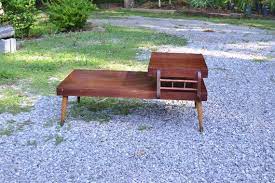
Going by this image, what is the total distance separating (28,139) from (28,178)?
81 centimetres

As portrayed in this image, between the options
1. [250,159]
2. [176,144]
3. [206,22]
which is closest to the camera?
[250,159]

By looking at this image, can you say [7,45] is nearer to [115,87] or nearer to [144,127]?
[115,87]

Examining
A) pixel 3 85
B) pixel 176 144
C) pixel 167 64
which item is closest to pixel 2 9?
pixel 3 85

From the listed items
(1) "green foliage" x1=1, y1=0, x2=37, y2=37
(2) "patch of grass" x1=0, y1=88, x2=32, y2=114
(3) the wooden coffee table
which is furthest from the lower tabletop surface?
(1) "green foliage" x1=1, y1=0, x2=37, y2=37

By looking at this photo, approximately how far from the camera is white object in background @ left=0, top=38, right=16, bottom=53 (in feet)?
26.5

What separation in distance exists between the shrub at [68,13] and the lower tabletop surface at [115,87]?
5530mm

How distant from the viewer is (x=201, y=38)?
10250 mm

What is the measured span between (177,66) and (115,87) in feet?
2.14

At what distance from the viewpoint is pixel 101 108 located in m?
4.93

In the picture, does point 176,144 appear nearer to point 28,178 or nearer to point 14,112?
point 28,178

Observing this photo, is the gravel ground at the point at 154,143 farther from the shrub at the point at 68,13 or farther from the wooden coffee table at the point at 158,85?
the shrub at the point at 68,13

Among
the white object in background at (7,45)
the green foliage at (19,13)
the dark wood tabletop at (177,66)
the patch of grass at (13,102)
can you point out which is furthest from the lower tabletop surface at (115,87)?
the green foliage at (19,13)

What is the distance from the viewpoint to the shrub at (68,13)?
33.4 feet

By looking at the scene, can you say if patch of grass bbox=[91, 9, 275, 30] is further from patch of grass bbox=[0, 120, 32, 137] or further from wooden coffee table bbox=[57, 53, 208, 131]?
patch of grass bbox=[0, 120, 32, 137]
